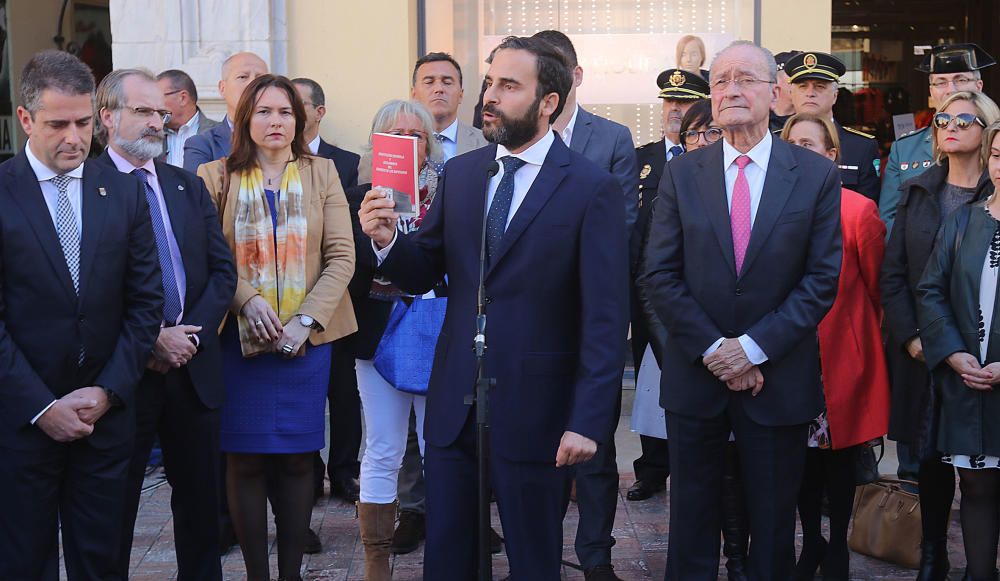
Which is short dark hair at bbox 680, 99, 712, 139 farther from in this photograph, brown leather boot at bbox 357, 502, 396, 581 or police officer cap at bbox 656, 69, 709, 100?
brown leather boot at bbox 357, 502, 396, 581

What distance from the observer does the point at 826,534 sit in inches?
238

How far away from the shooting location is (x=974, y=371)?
4.83 m

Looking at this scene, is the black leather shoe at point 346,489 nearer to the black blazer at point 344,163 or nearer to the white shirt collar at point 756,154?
the black blazer at point 344,163

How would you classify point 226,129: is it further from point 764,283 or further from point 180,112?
point 764,283

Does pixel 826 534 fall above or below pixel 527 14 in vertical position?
below

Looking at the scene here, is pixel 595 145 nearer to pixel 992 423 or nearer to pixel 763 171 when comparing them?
pixel 763 171

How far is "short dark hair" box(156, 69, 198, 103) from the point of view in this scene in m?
7.37

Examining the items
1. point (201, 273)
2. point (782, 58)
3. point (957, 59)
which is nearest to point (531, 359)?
point (201, 273)

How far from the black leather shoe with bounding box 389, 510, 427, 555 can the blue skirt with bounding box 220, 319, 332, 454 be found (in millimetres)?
868

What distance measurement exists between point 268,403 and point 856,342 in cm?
251

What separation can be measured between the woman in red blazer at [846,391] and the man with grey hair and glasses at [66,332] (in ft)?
9.18

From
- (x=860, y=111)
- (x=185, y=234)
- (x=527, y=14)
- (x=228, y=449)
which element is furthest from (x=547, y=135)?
(x=860, y=111)

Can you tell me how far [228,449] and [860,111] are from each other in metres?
9.23

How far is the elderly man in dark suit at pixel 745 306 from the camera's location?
4.50m
